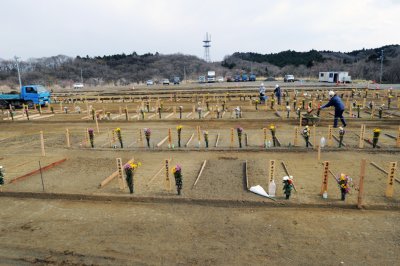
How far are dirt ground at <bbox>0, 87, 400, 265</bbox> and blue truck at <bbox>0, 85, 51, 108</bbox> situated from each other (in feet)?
62.6

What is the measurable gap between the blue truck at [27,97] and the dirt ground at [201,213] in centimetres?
1908

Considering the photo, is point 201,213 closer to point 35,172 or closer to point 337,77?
point 35,172

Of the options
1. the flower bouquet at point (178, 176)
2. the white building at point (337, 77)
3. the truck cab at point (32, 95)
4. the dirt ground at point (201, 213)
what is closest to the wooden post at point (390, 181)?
the dirt ground at point (201, 213)

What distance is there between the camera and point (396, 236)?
5805 mm

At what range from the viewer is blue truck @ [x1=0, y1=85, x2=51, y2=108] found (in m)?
29.0

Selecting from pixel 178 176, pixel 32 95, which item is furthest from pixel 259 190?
pixel 32 95

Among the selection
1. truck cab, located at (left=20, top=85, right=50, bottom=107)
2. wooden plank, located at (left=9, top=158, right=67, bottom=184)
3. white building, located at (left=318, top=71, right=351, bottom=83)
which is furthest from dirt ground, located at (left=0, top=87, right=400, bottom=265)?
white building, located at (left=318, top=71, right=351, bottom=83)

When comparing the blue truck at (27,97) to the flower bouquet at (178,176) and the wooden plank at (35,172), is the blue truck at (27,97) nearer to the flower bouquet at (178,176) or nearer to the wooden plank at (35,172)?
the wooden plank at (35,172)

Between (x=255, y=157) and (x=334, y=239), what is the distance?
18.4 ft

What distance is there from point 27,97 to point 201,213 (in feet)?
93.3

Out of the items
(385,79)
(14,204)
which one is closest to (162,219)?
(14,204)

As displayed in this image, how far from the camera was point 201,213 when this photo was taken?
7.04 m

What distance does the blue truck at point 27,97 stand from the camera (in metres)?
29.0

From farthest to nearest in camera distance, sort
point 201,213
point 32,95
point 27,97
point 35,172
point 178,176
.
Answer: point 27,97 → point 32,95 → point 35,172 → point 178,176 → point 201,213
